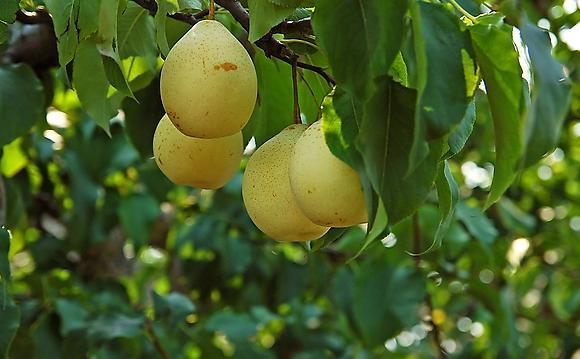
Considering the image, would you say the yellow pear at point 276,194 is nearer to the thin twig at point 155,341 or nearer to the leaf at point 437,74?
the leaf at point 437,74

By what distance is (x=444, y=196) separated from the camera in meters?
0.73

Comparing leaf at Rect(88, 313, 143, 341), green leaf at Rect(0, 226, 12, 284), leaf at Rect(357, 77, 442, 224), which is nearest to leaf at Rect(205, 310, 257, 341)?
leaf at Rect(88, 313, 143, 341)

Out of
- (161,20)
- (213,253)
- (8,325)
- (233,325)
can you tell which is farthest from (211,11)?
(213,253)

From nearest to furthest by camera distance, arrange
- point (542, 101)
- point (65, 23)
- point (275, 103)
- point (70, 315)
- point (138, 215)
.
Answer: point (542, 101) < point (65, 23) < point (275, 103) < point (70, 315) < point (138, 215)

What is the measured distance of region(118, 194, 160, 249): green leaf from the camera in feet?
5.72

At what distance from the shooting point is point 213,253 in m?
2.01

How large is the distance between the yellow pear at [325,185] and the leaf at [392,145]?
5 centimetres

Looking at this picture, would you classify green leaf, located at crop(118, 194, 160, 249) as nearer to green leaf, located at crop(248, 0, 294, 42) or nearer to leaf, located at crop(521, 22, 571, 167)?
green leaf, located at crop(248, 0, 294, 42)

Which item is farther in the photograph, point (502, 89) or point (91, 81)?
point (91, 81)

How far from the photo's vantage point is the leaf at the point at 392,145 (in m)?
0.61

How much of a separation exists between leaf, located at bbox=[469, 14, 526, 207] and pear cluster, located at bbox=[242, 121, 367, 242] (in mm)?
103

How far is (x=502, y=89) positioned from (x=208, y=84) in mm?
220

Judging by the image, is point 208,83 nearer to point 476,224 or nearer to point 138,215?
point 476,224

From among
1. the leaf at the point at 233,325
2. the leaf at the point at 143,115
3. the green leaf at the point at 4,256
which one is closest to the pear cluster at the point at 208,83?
the green leaf at the point at 4,256
